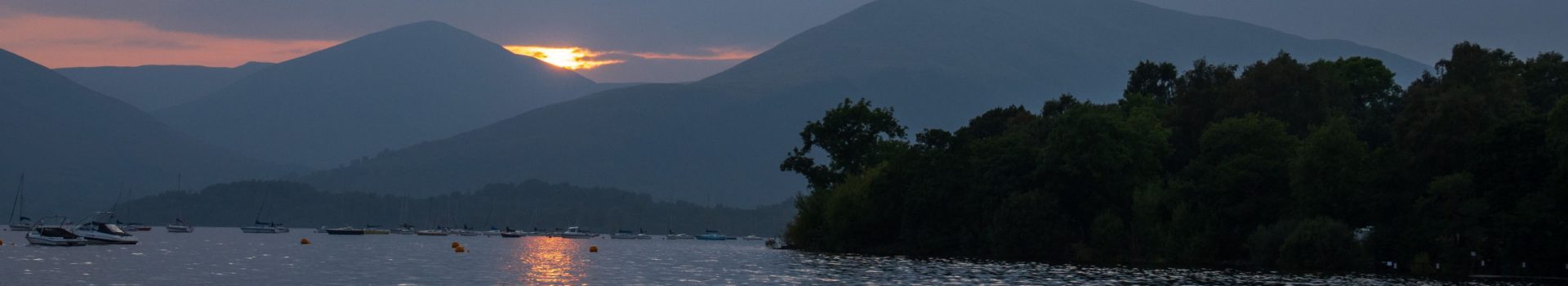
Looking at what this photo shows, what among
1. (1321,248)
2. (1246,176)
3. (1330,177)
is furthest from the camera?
(1246,176)

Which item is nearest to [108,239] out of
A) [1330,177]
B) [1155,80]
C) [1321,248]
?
[1330,177]

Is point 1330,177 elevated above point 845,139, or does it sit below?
below

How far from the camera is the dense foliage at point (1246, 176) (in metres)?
96.6

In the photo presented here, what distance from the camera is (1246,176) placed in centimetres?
11412

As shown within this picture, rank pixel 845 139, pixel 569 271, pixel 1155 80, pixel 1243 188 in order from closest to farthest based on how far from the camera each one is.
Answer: pixel 569 271 < pixel 1243 188 < pixel 845 139 < pixel 1155 80

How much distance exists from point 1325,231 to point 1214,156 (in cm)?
1866

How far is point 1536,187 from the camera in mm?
94250

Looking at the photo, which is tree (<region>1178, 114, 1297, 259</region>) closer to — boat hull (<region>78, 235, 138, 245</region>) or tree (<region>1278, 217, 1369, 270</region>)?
tree (<region>1278, 217, 1369, 270</region>)

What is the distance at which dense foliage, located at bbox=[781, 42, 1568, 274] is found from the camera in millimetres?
96562

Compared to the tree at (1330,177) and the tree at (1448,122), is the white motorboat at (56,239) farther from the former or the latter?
the tree at (1448,122)

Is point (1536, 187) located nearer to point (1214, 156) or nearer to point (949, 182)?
point (1214, 156)

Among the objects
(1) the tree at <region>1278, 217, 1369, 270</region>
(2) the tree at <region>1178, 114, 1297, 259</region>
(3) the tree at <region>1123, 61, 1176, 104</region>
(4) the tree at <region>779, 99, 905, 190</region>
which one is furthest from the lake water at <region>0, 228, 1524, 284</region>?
(3) the tree at <region>1123, 61, 1176, 104</region>

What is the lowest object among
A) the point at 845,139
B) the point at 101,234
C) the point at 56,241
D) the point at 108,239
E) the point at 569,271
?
the point at 569,271

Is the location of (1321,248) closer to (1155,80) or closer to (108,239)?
(1155,80)
